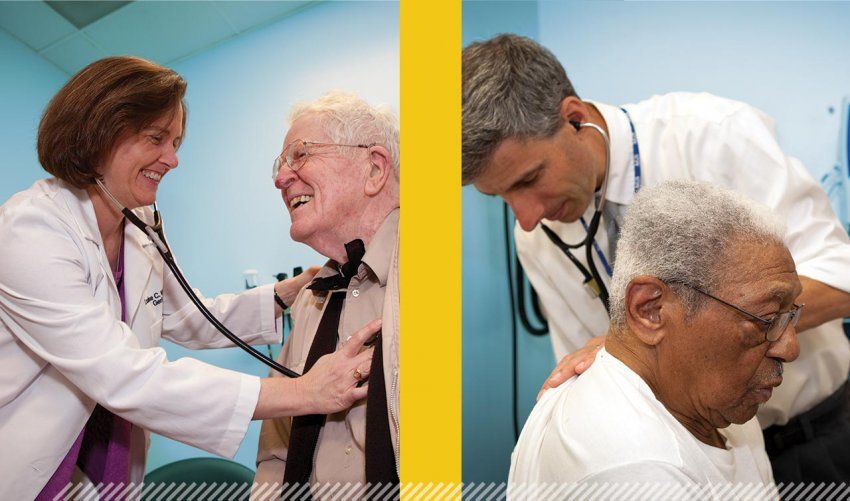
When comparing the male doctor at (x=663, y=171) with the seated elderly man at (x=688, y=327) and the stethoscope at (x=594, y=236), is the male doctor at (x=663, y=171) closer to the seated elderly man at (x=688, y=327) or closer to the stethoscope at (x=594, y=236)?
the stethoscope at (x=594, y=236)

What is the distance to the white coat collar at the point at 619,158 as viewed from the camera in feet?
4.47

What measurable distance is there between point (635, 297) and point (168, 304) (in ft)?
2.07

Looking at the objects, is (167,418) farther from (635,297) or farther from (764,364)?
(764,364)

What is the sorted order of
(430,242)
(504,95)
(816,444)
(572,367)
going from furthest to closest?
(816,444)
(504,95)
(572,367)
(430,242)

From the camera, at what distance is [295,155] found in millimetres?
901

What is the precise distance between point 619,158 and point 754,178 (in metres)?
0.25

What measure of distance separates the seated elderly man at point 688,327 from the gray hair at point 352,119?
0.38m

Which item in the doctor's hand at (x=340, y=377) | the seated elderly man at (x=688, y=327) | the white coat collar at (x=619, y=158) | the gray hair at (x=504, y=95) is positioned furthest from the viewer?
the white coat collar at (x=619, y=158)

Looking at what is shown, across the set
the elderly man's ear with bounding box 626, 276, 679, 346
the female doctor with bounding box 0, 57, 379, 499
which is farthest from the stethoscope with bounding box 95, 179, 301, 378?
the elderly man's ear with bounding box 626, 276, 679, 346

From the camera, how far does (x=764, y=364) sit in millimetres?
1016

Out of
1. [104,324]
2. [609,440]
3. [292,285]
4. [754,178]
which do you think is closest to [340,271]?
[292,285]

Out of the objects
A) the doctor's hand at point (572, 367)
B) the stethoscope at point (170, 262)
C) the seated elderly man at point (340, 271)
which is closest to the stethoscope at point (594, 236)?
the doctor's hand at point (572, 367)

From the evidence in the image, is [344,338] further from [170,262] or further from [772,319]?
[772,319]

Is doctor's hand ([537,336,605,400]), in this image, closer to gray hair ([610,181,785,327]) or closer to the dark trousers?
gray hair ([610,181,785,327])
